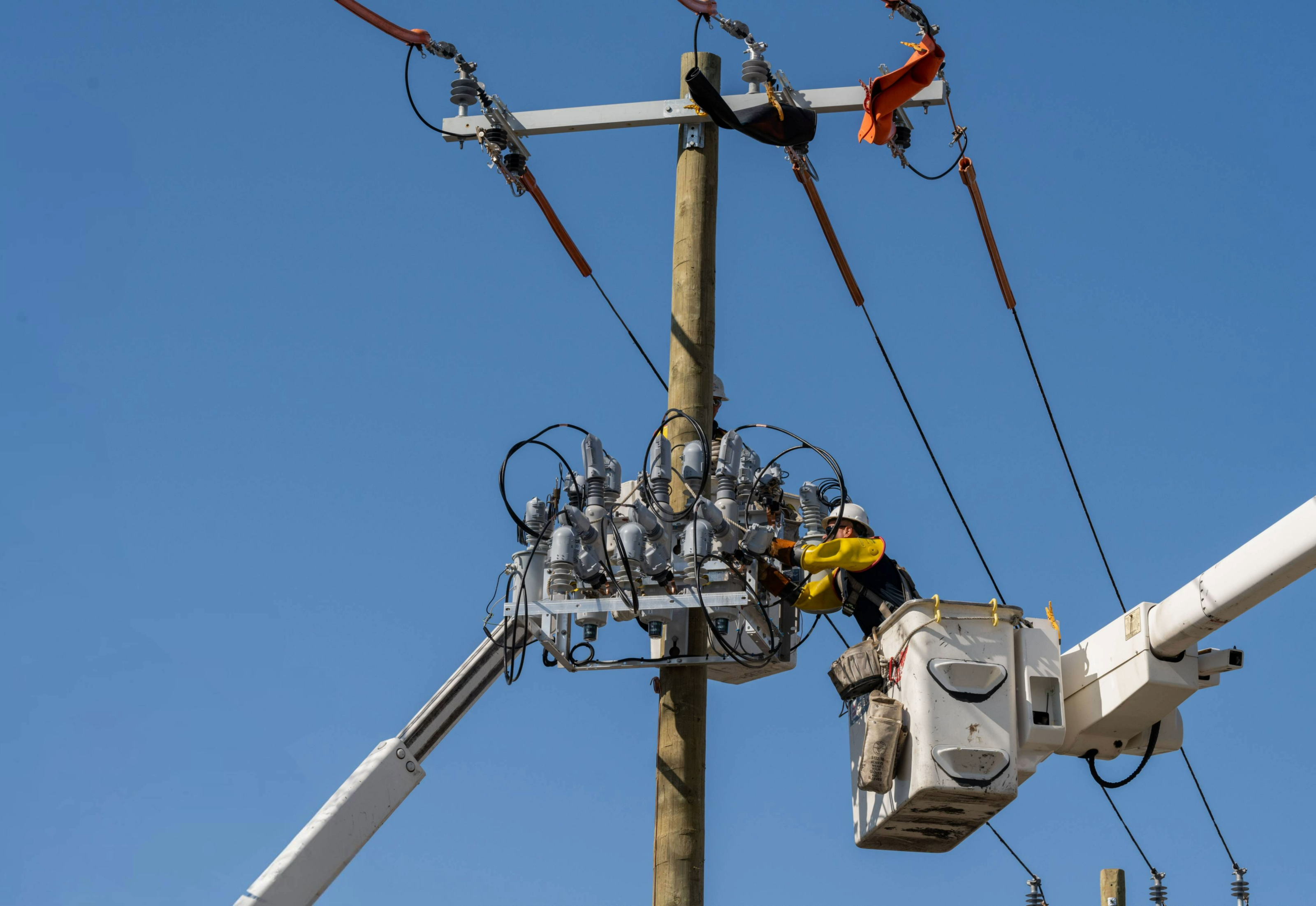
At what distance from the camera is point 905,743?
8.87 meters

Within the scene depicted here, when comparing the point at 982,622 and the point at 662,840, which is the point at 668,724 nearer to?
the point at 662,840

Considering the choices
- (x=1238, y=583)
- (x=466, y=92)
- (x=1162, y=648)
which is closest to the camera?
(x=1238, y=583)

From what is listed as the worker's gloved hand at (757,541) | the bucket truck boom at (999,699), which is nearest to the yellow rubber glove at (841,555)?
the worker's gloved hand at (757,541)

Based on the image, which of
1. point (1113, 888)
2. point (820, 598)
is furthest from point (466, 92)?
point (1113, 888)

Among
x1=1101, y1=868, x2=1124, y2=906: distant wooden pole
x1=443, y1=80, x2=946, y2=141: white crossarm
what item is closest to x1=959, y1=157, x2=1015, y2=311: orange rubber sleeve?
x1=443, y1=80, x2=946, y2=141: white crossarm

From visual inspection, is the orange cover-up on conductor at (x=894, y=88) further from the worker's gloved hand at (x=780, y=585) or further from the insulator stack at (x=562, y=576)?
the insulator stack at (x=562, y=576)

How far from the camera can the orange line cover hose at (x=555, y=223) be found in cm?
1135

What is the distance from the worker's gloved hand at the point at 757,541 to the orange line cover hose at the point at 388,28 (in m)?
3.82

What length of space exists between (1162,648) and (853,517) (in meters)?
2.17

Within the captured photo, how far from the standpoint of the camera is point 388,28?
10.7 m

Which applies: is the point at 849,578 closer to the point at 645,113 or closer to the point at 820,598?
the point at 820,598

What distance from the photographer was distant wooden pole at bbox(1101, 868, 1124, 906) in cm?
1470

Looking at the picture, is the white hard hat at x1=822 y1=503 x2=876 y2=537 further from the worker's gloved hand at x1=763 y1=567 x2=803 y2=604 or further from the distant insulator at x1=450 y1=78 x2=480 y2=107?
the distant insulator at x1=450 y1=78 x2=480 y2=107

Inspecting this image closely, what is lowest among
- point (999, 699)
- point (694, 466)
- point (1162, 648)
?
point (999, 699)
